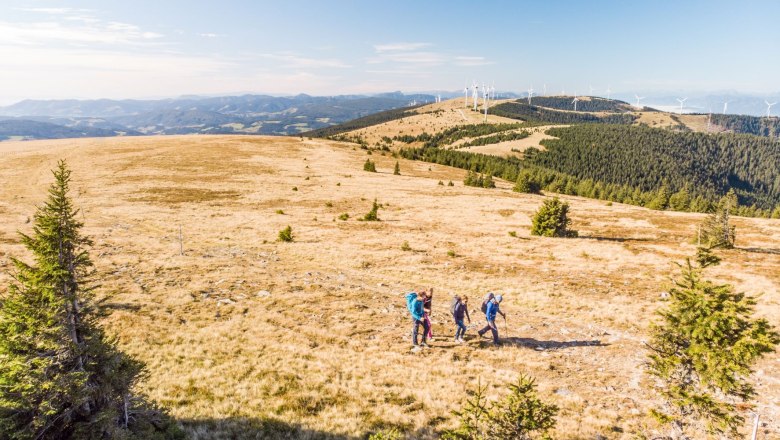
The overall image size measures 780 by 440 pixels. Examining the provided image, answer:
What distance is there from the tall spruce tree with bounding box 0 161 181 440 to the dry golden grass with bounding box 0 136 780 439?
4123 mm

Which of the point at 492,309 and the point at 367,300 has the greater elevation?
the point at 492,309

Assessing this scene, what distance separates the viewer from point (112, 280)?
77.7ft

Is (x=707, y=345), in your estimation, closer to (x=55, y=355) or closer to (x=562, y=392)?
(x=562, y=392)

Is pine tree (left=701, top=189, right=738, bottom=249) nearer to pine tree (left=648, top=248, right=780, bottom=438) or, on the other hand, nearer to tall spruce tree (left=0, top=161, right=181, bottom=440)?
pine tree (left=648, top=248, right=780, bottom=438)

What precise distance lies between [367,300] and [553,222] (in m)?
26.5

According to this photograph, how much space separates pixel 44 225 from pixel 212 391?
8.39 m

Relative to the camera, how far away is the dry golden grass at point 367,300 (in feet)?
42.2

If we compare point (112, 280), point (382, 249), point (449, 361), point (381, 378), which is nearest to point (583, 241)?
point (382, 249)

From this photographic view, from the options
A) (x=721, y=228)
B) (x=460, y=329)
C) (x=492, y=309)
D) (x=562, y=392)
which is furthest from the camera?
(x=721, y=228)

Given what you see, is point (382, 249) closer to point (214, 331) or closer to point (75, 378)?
point (214, 331)

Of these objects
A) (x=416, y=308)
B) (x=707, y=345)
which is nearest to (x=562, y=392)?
(x=707, y=345)

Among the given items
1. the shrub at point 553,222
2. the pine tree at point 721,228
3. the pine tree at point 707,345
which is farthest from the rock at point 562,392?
the pine tree at point 721,228

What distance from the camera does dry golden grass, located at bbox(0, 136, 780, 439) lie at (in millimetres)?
12859

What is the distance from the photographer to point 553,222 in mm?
40875
